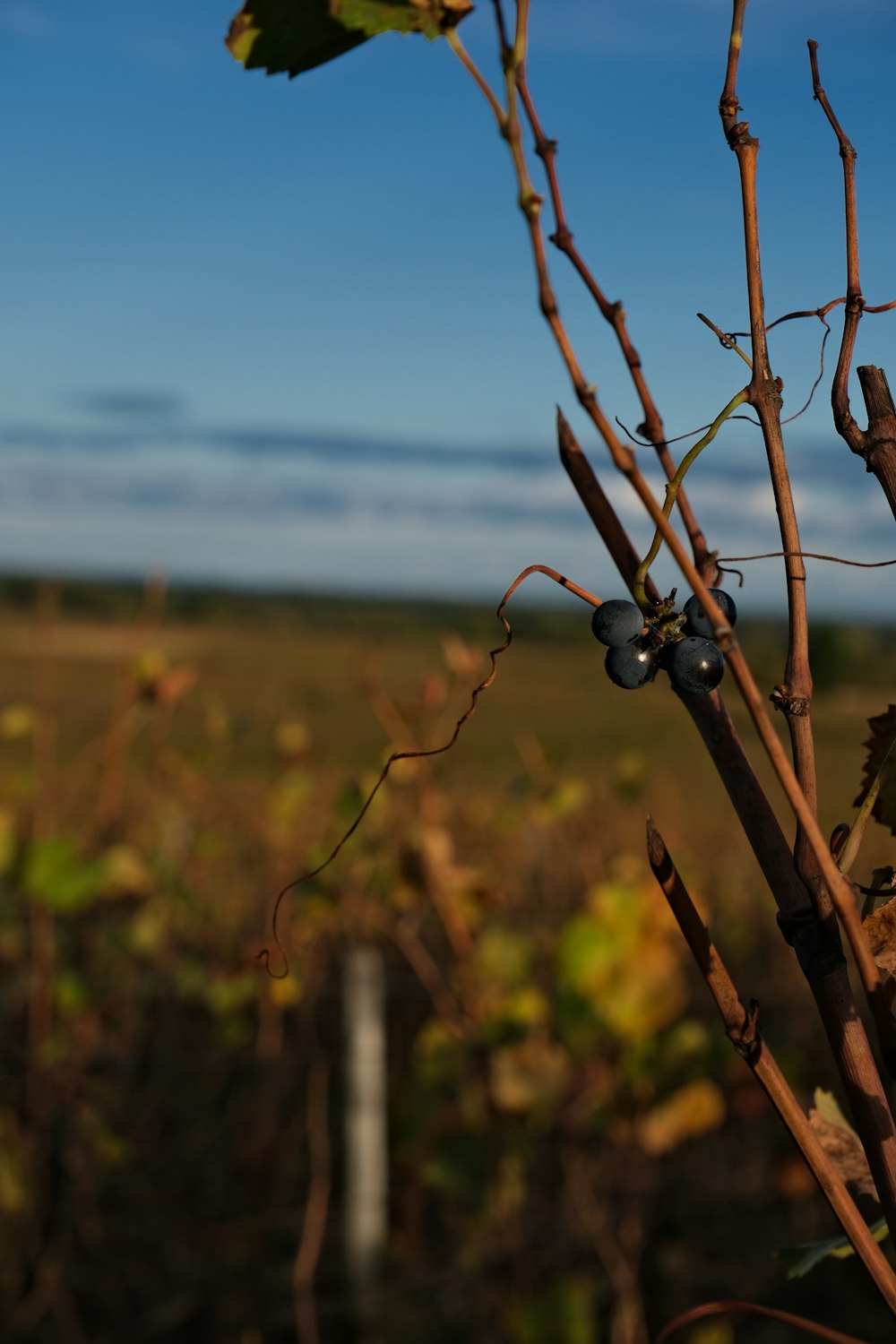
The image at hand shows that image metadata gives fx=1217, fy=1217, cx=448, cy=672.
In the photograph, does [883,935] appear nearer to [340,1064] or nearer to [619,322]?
[619,322]

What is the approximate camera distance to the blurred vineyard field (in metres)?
2.61

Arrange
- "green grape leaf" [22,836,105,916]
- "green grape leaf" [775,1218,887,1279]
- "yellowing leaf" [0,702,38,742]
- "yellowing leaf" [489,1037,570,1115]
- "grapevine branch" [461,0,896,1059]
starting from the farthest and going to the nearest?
1. "yellowing leaf" [0,702,38,742]
2. "green grape leaf" [22,836,105,916]
3. "yellowing leaf" [489,1037,570,1115]
4. "green grape leaf" [775,1218,887,1279]
5. "grapevine branch" [461,0,896,1059]

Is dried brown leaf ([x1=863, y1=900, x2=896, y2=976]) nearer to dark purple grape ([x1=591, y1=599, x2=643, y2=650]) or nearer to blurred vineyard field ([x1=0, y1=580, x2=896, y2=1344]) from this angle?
dark purple grape ([x1=591, y1=599, x2=643, y2=650])

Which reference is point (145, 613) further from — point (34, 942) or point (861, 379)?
point (861, 379)

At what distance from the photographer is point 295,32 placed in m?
0.51

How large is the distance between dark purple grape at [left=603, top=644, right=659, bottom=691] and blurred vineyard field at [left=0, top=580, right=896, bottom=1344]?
1.39 m

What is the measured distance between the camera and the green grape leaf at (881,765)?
543 mm

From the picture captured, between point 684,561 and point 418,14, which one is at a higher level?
point 418,14

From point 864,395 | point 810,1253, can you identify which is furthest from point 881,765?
point 810,1253

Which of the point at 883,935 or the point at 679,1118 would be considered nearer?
the point at 883,935

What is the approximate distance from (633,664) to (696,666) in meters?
0.05

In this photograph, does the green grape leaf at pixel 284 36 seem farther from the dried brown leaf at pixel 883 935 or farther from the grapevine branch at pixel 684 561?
the dried brown leaf at pixel 883 935

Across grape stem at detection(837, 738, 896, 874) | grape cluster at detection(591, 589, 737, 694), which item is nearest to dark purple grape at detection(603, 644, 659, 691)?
grape cluster at detection(591, 589, 737, 694)

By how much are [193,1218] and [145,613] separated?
178 centimetres
